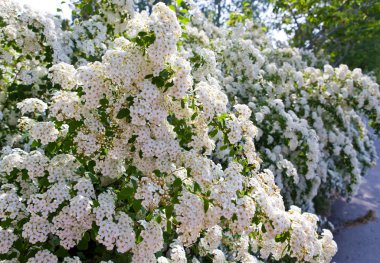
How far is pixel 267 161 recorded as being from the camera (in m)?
5.29

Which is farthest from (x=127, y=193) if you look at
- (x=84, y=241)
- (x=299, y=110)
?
(x=299, y=110)

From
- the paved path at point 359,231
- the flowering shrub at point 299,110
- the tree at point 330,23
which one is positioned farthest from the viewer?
the tree at point 330,23

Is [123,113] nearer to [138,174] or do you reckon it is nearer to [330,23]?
[138,174]

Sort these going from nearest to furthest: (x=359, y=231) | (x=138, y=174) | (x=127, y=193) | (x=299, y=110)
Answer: (x=127, y=193) → (x=138, y=174) → (x=299, y=110) → (x=359, y=231)

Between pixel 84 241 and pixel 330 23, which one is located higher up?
pixel 330 23

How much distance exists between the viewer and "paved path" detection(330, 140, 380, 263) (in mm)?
6289

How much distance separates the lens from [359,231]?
7191 millimetres

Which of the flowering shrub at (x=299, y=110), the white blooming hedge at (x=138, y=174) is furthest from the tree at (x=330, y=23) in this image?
the white blooming hedge at (x=138, y=174)

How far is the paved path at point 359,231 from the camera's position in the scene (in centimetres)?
629

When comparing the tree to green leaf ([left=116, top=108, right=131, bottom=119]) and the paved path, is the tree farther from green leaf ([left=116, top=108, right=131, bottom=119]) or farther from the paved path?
green leaf ([left=116, top=108, right=131, bottom=119])

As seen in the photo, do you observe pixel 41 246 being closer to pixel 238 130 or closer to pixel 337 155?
pixel 238 130

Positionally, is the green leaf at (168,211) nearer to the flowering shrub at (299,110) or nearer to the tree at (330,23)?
the flowering shrub at (299,110)

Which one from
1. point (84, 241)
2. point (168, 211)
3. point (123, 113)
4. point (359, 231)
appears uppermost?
point (123, 113)

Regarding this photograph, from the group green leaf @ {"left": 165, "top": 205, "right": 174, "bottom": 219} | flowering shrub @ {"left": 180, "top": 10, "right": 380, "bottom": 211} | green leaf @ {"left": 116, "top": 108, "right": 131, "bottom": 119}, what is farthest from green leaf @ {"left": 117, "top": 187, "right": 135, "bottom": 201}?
flowering shrub @ {"left": 180, "top": 10, "right": 380, "bottom": 211}
